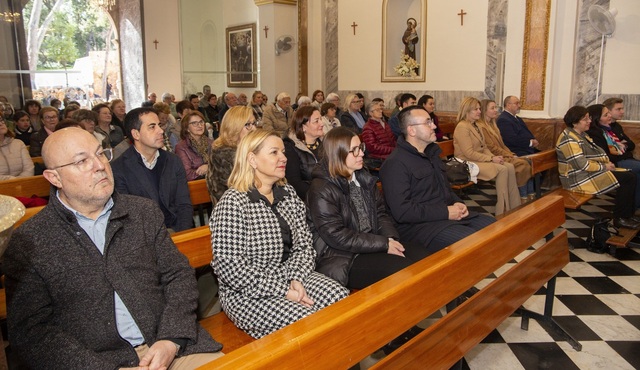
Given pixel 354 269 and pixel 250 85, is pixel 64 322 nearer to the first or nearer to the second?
pixel 354 269

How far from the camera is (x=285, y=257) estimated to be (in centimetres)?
270

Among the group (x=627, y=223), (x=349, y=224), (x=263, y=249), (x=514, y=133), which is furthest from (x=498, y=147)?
(x=263, y=249)

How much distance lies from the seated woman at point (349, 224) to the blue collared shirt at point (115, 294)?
1.24m

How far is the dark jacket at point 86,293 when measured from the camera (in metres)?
1.73

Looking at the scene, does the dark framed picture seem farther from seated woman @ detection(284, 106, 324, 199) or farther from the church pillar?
seated woman @ detection(284, 106, 324, 199)

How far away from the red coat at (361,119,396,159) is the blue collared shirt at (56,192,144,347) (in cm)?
520

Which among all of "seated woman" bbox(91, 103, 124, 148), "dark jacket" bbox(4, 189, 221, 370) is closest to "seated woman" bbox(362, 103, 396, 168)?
"seated woman" bbox(91, 103, 124, 148)

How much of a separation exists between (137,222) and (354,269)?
140 cm

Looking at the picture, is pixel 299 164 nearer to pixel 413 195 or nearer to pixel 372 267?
pixel 413 195

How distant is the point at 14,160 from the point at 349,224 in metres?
3.91

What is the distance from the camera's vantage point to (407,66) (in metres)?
10.4

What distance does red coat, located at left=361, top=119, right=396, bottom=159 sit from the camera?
694 centimetres

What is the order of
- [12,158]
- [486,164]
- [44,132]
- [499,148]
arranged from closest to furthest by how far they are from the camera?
[12,158] < [486,164] < [44,132] < [499,148]

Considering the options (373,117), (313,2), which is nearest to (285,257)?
(373,117)
